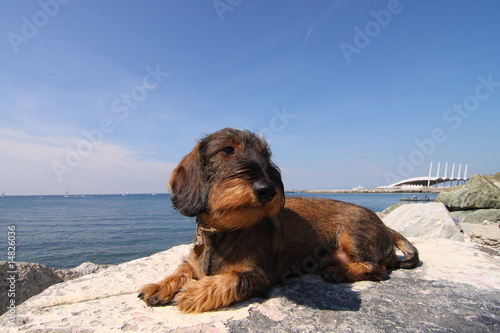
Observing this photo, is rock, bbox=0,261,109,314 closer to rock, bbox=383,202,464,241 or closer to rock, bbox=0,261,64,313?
rock, bbox=0,261,64,313

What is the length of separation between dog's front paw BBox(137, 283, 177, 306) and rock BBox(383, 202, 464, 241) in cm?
781

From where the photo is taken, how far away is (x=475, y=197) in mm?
16656

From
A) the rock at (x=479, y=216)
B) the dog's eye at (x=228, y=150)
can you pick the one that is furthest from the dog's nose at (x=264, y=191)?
the rock at (x=479, y=216)

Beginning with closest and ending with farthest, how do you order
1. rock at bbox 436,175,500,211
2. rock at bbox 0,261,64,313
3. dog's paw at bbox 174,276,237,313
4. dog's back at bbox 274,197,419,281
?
dog's paw at bbox 174,276,237,313 < dog's back at bbox 274,197,419,281 < rock at bbox 0,261,64,313 < rock at bbox 436,175,500,211

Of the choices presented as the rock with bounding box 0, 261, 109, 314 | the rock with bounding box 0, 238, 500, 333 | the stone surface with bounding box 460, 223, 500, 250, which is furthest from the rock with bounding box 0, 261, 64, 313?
the stone surface with bounding box 460, 223, 500, 250

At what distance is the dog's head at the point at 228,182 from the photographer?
2.58m

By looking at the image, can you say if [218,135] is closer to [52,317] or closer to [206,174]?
[206,174]

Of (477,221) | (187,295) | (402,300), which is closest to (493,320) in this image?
(402,300)

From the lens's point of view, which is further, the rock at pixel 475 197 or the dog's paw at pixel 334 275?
the rock at pixel 475 197

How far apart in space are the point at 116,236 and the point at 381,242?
907 inches

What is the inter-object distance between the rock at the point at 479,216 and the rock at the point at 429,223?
7901 millimetres

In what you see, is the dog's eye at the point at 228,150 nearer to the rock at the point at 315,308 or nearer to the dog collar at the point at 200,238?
the dog collar at the point at 200,238

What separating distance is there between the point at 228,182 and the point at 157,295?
1.43 meters

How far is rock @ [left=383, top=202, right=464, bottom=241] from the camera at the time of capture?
7926 mm
